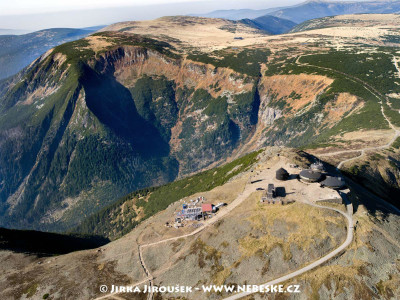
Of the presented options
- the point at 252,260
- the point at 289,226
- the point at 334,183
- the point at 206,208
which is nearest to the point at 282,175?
the point at 334,183

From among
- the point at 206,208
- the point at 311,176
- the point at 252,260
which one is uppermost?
the point at 311,176

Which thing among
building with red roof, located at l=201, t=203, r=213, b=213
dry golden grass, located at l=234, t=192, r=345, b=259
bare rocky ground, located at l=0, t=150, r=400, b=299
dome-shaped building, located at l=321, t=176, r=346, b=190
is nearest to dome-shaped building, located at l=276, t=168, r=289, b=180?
bare rocky ground, located at l=0, t=150, r=400, b=299

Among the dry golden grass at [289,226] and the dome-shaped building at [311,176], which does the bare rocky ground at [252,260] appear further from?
the dome-shaped building at [311,176]

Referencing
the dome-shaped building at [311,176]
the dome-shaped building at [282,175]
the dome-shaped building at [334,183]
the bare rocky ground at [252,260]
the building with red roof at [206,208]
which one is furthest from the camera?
the dome-shaped building at [282,175]

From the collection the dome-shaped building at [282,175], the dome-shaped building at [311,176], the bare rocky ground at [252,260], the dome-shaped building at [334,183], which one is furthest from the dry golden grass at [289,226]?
the dome-shaped building at [282,175]

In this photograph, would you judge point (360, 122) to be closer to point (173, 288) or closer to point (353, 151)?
point (353, 151)

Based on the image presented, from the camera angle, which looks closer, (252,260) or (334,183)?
(252,260)

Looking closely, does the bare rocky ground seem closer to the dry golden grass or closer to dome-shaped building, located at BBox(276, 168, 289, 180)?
the dry golden grass

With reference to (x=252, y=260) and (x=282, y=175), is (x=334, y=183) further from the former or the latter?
(x=252, y=260)

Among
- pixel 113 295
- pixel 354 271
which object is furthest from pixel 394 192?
pixel 113 295
